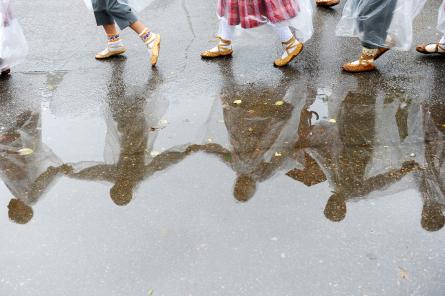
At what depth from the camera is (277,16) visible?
4762 millimetres

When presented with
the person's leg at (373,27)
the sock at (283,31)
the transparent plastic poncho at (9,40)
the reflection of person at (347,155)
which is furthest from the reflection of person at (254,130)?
the transparent plastic poncho at (9,40)

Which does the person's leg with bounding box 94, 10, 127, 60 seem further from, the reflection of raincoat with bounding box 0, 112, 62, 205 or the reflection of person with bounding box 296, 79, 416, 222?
the reflection of person with bounding box 296, 79, 416, 222

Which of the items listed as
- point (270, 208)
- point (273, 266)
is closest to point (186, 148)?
point (270, 208)

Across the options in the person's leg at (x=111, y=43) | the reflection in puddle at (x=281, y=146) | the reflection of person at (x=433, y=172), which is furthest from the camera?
the person's leg at (x=111, y=43)

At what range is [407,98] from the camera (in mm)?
4461

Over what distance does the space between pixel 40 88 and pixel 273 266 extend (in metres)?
3.24

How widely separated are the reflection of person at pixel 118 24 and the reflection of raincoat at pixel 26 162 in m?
1.41

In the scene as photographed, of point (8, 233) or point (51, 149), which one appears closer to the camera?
point (8, 233)

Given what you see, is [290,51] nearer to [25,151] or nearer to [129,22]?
[129,22]

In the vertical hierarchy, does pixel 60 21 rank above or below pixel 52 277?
below

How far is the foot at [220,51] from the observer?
534cm

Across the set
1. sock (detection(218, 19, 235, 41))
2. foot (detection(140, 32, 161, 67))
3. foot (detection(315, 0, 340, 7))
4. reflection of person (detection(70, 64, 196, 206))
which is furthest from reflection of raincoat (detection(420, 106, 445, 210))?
foot (detection(315, 0, 340, 7))

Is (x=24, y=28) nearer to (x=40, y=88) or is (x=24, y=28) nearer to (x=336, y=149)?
(x=40, y=88)

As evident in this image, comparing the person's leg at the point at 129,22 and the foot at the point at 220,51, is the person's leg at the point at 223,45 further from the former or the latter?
the person's leg at the point at 129,22
